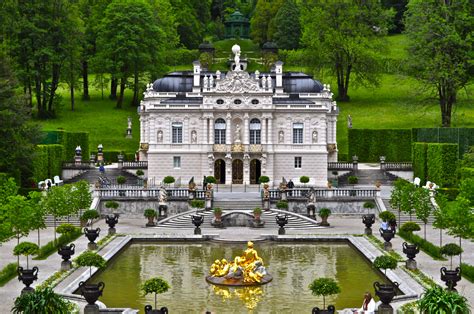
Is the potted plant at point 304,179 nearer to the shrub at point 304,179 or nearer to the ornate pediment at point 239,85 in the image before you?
the shrub at point 304,179

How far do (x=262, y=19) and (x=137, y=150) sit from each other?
54.8m

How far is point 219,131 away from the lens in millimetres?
66875

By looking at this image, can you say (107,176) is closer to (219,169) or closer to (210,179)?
(219,169)

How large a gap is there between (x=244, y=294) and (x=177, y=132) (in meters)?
36.2

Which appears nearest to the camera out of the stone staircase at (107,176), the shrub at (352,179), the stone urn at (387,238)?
the stone urn at (387,238)

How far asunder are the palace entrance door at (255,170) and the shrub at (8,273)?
34.2 metres

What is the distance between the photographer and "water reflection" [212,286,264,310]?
30094 millimetres

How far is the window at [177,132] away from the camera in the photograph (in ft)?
219

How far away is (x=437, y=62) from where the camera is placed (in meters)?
74.6

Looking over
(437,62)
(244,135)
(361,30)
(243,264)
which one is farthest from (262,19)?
(243,264)

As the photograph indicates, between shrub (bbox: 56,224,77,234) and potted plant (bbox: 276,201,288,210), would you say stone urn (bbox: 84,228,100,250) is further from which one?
potted plant (bbox: 276,201,288,210)

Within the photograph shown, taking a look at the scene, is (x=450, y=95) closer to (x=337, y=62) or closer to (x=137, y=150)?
(x=337, y=62)

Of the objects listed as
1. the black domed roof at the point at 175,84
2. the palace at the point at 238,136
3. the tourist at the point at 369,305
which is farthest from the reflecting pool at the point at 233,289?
the black domed roof at the point at 175,84

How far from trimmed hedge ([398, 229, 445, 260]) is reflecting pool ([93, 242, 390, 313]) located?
321cm
